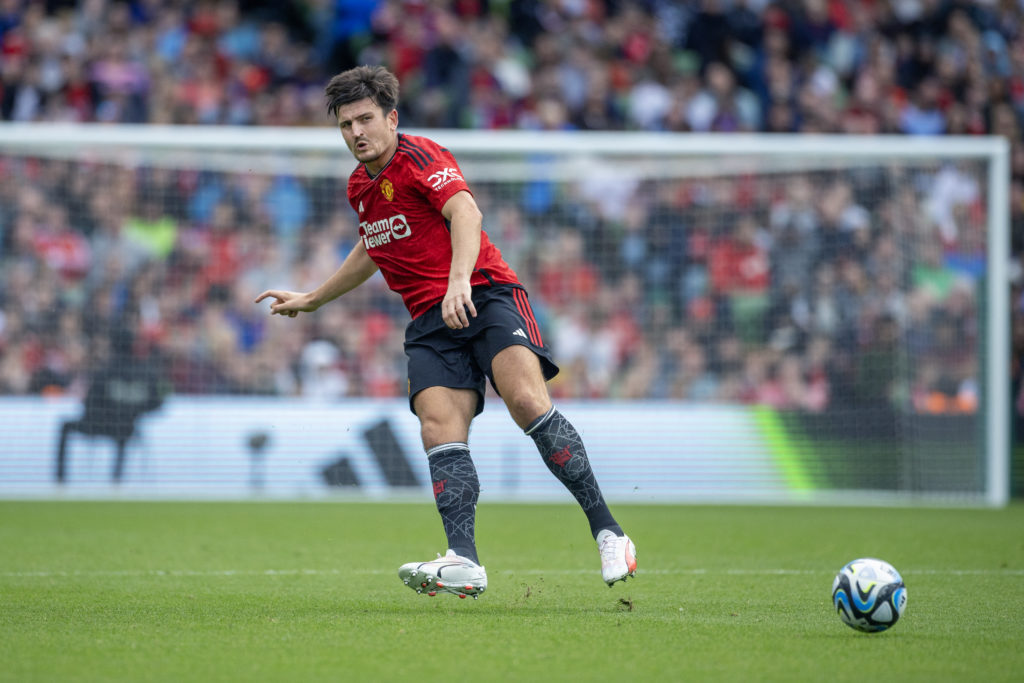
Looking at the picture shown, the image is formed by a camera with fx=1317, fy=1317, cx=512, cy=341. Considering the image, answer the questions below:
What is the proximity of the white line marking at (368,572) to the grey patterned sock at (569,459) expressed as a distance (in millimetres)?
1319

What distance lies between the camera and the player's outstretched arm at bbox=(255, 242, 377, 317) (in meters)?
5.54

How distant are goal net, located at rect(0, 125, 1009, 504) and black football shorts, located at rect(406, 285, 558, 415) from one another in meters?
7.49

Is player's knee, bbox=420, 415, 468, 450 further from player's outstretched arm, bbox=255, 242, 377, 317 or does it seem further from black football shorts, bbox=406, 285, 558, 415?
player's outstretched arm, bbox=255, 242, 377, 317

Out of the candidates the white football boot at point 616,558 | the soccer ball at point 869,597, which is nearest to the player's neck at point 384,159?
the white football boot at point 616,558

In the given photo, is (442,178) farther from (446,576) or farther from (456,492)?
(446,576)

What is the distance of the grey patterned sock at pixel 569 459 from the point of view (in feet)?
16.5

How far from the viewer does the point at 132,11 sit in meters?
16.8

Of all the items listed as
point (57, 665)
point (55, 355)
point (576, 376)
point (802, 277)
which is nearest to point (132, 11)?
point (55, 355)

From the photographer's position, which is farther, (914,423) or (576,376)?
(576,376)

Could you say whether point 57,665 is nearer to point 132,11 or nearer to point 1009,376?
point 1009,376

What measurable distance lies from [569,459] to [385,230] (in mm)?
1165

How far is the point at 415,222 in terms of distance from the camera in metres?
5.16

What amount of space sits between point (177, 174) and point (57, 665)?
34.5ft

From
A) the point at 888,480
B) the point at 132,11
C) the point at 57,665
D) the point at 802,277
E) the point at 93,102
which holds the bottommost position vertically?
the point at 888,480
